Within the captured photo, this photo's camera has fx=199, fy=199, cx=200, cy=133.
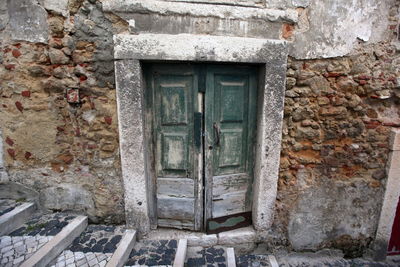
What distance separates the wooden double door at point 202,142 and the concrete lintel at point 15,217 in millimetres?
1229

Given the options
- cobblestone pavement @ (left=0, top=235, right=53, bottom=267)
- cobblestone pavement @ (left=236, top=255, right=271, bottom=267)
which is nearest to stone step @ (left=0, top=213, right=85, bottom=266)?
cobblestone pavement @ (left=0, top=235, right=53, bottom=267)

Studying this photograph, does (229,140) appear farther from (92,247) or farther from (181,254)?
(92,247)

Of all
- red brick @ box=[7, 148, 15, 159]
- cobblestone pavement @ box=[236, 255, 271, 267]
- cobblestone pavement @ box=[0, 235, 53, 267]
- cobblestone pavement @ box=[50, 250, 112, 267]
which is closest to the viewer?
cobblestone pavement @ box=[0, 235, 53, 267]

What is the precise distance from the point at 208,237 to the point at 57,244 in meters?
1.46

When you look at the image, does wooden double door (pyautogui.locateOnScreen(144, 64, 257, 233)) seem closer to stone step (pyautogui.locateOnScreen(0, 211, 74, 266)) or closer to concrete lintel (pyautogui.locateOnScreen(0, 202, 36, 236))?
stone step (pyautogui.locateOnScreen(0, 211, 74, 266))

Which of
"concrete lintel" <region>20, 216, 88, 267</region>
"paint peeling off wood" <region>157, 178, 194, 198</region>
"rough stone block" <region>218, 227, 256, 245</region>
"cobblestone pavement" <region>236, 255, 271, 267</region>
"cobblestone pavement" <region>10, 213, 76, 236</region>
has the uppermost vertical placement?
"paint peeling off wood" <region>157, 178, 194, 198</region>

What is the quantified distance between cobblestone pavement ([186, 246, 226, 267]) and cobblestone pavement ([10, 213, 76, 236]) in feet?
4.34

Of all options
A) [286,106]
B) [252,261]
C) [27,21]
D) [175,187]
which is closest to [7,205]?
[175,187]

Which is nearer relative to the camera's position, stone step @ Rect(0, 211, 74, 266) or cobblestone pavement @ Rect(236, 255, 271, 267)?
stone step @ Rect(0, 211, 74, 266)

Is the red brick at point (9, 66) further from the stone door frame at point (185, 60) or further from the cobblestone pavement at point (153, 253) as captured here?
the cobblestone pavement at point (153, 253)

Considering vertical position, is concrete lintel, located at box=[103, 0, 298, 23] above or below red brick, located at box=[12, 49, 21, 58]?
above

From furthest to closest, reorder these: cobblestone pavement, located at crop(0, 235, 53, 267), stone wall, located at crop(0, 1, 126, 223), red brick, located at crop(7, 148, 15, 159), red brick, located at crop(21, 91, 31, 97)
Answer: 1. red brick, located at crop(7, 148, 15, 159)
2. red brick, located at crop(21, 91, 31, 97)
3. stone wall, located at crop(0, 1, 126, 223)
4. cobblestone pavement, located at crop(0, 235, 53, 267)

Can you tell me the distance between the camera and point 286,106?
6.82 feet

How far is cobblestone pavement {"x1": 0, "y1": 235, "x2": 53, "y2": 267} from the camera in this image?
1578 millimetres
